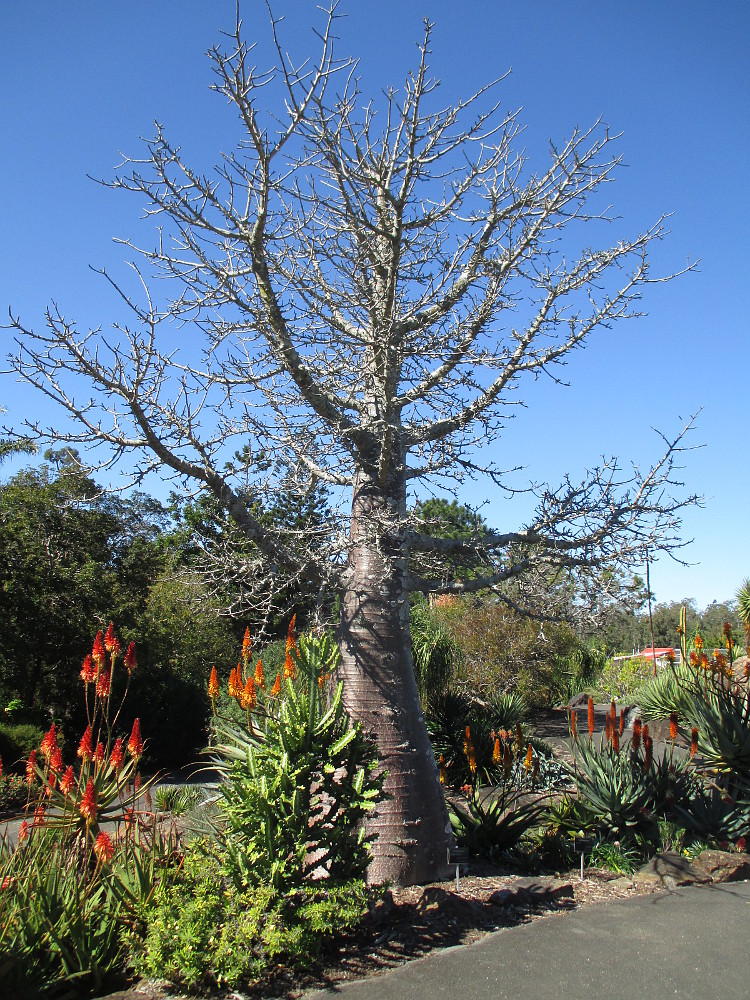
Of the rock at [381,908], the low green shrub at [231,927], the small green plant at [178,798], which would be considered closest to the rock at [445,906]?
the rock at [381,908]

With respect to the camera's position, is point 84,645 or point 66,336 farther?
point 84,645

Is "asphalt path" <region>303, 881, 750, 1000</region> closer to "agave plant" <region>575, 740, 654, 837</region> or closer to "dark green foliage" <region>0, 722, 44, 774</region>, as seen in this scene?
"agave plant" <region>575, 740, 654, 837</region>

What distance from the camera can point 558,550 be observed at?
581 centimetres

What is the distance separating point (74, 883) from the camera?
12.3 feet

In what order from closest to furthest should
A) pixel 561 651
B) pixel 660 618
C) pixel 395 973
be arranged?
1. pixel 395 973
2. pixel 561 651
3. pixel 660 618

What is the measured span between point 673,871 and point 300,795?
3.09 m

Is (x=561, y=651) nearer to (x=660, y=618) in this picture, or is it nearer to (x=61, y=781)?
(x=61, y=781)

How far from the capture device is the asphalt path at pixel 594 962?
11.0ft

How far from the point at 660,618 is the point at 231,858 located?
3777 centimetres

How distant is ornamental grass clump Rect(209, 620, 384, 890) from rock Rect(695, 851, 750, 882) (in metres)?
2.79

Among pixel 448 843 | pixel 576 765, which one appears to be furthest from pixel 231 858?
pixel 576 765

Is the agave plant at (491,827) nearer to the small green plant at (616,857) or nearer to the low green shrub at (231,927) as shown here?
the small green plant at (616,857)

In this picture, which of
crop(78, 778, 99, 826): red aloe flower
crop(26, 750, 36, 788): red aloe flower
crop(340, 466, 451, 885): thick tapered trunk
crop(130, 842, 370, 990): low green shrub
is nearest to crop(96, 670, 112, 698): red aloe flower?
crop(26, 750, 36, 788): red aloe flower

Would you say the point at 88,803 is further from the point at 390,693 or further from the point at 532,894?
the point at 532,894
